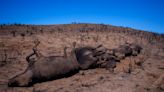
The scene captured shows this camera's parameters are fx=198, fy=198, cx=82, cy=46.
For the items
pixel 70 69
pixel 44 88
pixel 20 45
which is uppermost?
pixel 20 45

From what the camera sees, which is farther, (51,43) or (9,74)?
(51,43)

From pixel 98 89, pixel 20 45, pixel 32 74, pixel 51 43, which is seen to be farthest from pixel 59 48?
pixel 98 89

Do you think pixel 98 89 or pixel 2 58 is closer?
pixel 98 89

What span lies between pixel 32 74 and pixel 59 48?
3.98 metres

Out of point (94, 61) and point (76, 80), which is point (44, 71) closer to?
point (76, 80)

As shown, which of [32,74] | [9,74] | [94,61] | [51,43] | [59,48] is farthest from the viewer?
[51,43]

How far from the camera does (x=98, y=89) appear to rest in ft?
17.3

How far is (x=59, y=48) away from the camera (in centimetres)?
962

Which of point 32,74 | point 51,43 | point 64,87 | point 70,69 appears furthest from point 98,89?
point 51,43

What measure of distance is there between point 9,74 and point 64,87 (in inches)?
85.6

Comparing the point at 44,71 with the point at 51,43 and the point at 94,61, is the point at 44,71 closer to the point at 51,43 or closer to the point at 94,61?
the point at 94,61

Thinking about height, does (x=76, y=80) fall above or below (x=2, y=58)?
below

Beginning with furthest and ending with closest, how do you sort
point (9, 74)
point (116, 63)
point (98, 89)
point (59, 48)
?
point (59, 48)
point (116, 63)
point (9, 74)
point (98, 89)

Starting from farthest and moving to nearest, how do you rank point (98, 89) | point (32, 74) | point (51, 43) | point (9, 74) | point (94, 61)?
1. point (51, 43)
2. point (94, 61)
3. point (9, 74)
4. point (32, 74)
5. point (98, 89)
